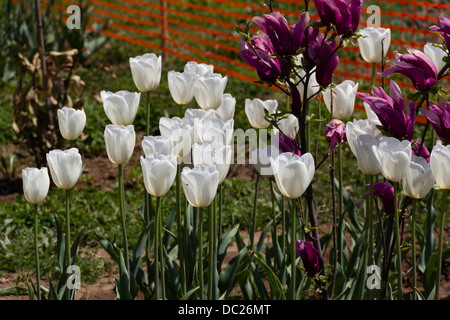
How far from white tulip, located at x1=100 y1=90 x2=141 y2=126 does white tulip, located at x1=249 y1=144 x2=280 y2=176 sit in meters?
0.48

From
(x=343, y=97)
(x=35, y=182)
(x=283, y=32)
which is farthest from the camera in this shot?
(x=343, y=97)

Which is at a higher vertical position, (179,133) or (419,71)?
(419,71)

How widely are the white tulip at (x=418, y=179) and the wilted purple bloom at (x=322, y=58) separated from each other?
0.42 meters

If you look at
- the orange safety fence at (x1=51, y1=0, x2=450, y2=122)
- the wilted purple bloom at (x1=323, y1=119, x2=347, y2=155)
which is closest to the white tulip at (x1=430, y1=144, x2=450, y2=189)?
the wilted purple bloom at (x1=323, y1=119, x2=347, y2=155)

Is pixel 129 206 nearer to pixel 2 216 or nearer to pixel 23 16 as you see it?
pixel 2 216

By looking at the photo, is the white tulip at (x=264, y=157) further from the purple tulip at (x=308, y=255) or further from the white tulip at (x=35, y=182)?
the white tulip at (x=35, y=182)

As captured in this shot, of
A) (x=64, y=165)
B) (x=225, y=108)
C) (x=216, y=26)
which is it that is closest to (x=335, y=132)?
(x=225, y=108)

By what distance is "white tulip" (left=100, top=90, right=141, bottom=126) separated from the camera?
8.39ft

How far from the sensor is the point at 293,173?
207 cm

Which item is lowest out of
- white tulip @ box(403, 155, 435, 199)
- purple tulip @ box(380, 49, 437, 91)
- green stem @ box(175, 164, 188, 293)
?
green stem @ box(175, 164, 188, 293)

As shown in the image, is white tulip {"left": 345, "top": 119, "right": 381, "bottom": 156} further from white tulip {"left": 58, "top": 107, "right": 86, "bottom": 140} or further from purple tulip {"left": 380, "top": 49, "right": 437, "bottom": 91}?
white tulip {"left": 58, "top": 107, "right": 86, "bottom": 140}

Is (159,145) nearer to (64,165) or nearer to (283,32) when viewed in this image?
(64,165)

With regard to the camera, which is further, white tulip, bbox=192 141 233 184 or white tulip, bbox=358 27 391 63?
white tulip, bbox=358 27 391 63

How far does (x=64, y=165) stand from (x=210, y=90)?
0.61 metres
